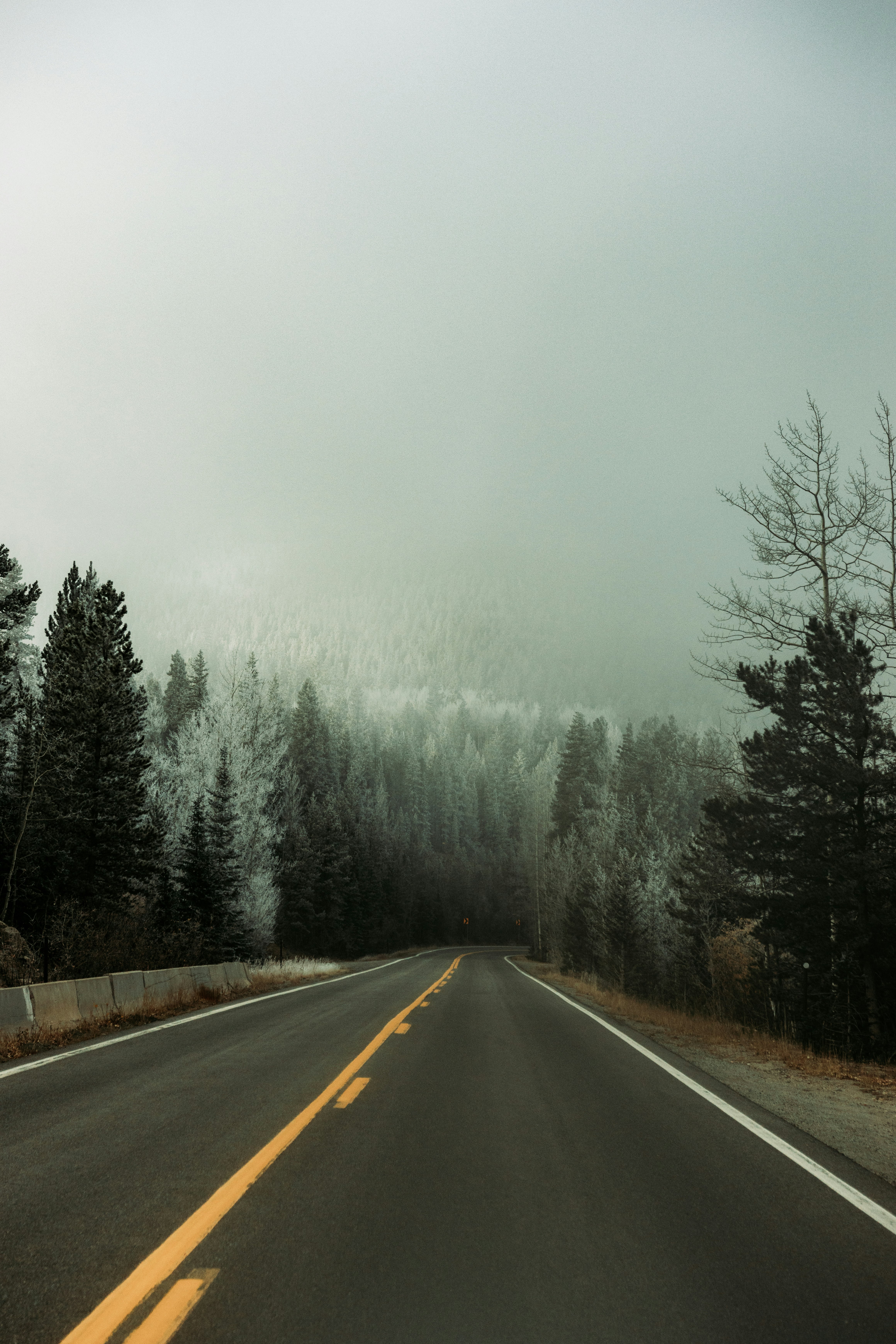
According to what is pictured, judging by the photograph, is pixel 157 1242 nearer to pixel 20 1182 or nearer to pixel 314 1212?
pixel 314 1212

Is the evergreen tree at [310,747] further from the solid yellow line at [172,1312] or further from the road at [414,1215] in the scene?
the solid yellow line at [172,1312]

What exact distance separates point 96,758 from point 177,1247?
28578 millimetres

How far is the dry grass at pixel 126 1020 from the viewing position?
10148mm

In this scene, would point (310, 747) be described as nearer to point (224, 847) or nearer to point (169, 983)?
point (224, 847)

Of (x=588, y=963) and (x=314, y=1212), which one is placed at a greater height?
(x=314, y=1212)

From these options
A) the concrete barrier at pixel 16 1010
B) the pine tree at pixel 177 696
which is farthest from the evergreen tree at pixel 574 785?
the concrete barrier at pixel 16 1010

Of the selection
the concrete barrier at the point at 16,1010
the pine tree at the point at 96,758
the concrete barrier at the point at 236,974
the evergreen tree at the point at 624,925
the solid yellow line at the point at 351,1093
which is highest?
the pine tree at the point at 96,758

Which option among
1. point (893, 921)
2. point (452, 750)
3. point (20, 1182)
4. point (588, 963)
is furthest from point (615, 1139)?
point (452, 750)

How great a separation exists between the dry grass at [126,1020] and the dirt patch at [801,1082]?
7.94 metres

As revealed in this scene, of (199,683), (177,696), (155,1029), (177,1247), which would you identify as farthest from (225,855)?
(177,696)

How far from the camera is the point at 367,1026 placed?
1284 cm

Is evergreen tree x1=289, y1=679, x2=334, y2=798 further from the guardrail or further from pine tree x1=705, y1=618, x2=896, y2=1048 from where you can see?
pine tree x1=705, y1=618, x2=896, y2=1048

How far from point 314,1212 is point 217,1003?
45.3 ft

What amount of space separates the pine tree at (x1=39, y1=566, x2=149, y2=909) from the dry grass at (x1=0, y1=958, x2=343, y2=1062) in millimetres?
7195
